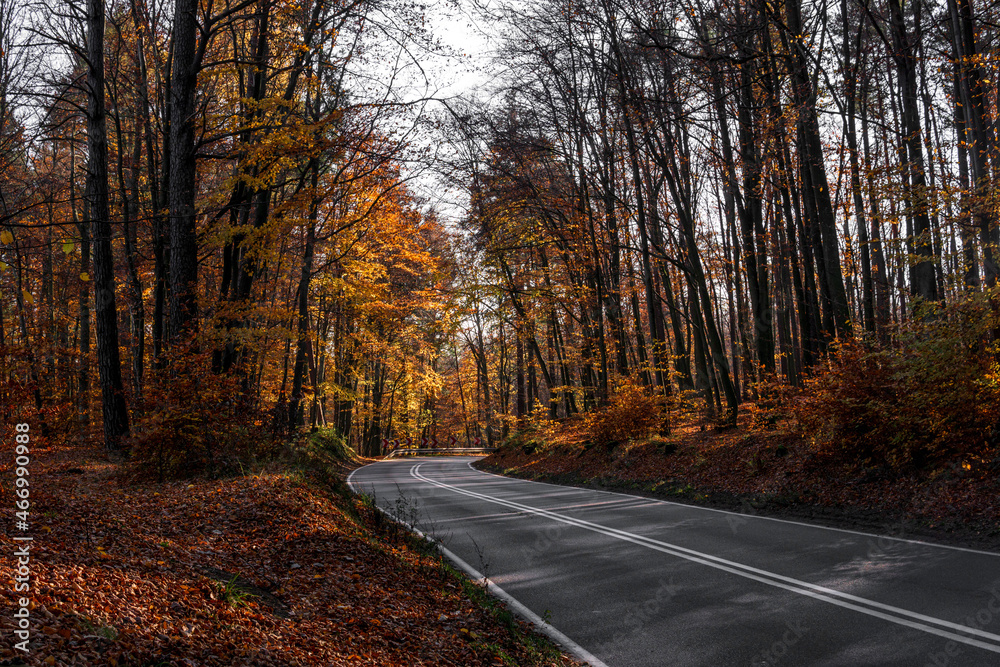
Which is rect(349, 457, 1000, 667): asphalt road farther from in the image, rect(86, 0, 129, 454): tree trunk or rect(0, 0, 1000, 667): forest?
rect(86, 0, 129, 454): tree trunk

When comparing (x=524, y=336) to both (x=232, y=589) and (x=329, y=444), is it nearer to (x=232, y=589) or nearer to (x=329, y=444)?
(x=329, y=444)

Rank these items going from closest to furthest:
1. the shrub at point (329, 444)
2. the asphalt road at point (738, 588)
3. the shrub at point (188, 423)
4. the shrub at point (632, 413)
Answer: the asphalt road at point (738, 588)
the shrub at point (188, 423)
the shrub at point (632, 413)
the shrub at point (329, 444)

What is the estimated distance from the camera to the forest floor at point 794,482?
27.8 ft

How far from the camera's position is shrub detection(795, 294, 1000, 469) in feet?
30.8

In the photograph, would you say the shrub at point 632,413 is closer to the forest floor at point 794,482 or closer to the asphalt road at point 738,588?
the forest floor at point 794,482

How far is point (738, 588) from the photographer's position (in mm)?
6395

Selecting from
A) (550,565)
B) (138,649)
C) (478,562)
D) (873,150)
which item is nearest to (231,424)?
(478,562)

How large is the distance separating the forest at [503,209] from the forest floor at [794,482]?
605mm

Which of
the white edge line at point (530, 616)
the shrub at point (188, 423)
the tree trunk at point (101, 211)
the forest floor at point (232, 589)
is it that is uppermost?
the tree trunk at point (101, 211)

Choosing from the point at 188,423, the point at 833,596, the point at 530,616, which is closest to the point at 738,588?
the point at 833,596

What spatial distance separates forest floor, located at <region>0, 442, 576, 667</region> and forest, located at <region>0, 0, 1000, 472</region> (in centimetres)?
209

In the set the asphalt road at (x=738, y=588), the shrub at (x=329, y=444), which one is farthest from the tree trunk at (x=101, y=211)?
the shrub at (x=329, y=444)

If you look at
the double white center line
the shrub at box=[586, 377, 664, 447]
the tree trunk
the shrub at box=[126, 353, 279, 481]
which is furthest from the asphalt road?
the tree trunk

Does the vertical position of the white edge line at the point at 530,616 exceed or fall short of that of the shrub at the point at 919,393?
it falls short
